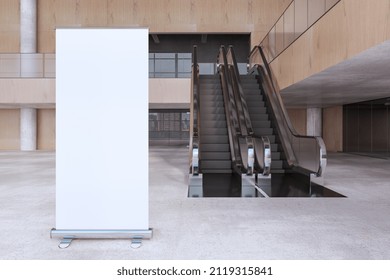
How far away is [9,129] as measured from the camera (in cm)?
2069

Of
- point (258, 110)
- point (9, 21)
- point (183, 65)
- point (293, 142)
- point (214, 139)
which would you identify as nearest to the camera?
point (293, 142)

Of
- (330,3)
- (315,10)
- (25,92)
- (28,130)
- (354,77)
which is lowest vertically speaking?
(28,130)

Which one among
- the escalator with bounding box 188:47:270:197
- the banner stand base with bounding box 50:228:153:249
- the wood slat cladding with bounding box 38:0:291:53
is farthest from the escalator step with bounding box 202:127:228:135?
the wood slat cladding with bounding box 38:0:291:53

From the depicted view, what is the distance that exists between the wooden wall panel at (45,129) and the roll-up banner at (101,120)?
729 inches

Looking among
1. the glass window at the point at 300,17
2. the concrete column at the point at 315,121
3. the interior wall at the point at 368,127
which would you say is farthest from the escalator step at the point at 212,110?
the concrete column at the point at 315,121

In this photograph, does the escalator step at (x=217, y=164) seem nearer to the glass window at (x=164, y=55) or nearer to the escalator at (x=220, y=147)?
the escalator at (x=220, y=147)

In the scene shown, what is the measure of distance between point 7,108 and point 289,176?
58.3 ft

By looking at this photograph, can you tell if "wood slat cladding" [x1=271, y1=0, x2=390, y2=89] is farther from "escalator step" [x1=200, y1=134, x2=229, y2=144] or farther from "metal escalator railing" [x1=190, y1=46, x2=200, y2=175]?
"metal escalator railing" [x1=190, y1=46, x2=200, y2=175]

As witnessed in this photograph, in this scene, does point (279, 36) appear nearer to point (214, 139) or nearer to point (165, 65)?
point (214, 139)

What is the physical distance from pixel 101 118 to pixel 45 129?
18966 millimetres

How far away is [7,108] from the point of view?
20.5 meters

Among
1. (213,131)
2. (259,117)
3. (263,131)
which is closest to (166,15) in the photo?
(259,117)

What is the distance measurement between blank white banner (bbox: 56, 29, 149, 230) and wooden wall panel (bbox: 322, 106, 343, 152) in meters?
17.6

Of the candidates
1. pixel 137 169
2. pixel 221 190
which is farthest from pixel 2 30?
pixel 137 169
